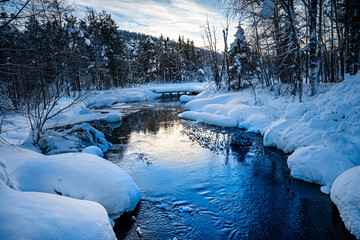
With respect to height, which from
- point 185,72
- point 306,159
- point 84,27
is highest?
point 84,27

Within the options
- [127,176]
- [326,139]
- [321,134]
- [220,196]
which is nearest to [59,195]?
[127,176]

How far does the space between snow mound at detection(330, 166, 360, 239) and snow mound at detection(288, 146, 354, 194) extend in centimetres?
79

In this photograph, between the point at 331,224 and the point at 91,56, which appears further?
the point at 91,56

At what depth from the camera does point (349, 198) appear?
12.0ft

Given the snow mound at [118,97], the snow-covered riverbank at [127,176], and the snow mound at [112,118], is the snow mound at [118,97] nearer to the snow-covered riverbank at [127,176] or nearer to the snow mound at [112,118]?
the snow mound at [112,118]

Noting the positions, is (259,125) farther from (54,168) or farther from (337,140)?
(54,168)

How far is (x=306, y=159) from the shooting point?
5.54 meters

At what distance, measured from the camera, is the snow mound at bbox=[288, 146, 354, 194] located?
196 inches

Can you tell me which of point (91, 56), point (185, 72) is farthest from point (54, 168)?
point (185, 72)

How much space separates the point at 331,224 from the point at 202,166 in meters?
3.77

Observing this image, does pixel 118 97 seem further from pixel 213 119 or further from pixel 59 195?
pixel 59 195

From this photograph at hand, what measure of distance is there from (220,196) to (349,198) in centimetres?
265

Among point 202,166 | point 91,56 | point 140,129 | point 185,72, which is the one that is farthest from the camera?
point 185,72

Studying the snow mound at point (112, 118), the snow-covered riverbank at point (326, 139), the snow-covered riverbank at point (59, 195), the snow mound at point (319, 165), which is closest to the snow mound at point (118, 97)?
the snow mound at point (112, 118)
